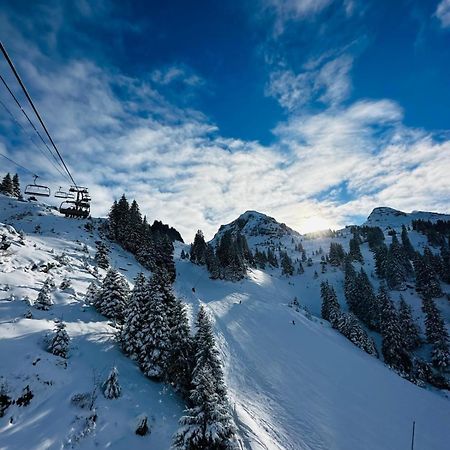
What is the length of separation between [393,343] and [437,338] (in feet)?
28.9

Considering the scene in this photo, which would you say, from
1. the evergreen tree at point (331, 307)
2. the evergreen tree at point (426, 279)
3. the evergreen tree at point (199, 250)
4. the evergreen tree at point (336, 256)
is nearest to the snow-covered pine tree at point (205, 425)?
A: the evergreen tree at point (331, 307)

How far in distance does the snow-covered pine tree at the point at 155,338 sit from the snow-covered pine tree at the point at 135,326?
377 millimetres

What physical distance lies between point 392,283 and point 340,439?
74156 mm

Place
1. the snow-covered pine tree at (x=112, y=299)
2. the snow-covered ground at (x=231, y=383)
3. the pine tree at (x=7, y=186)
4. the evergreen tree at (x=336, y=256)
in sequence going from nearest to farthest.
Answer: the snow-covered ground at (x=231, y=383), the snow-covered pine tree at (x=112, y=299), the pine tree at (x=7, y=186), the evergreen tree at (x=336, y=256)

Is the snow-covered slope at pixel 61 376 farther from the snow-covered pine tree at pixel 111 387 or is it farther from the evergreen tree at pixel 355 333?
the evergreen tree at pixel 355 333

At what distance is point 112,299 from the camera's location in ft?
81.0

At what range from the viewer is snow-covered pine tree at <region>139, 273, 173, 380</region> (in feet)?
62.1

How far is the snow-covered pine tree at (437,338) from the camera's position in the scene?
47.7 meters

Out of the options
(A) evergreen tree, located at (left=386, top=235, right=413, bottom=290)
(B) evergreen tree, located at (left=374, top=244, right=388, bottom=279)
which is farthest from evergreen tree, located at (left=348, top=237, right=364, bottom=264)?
(A) evergreen tree, located at (left=386, top=235, right=413, bottom=290)

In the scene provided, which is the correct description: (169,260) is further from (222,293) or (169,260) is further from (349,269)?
(349,269)

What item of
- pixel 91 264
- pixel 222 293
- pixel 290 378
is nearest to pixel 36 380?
pixel 290 378

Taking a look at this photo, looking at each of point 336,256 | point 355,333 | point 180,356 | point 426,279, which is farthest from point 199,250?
point 336,256

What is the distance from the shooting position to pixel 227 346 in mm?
30906

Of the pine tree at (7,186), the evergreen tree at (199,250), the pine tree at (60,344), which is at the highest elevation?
the pine tree at (7,186)
